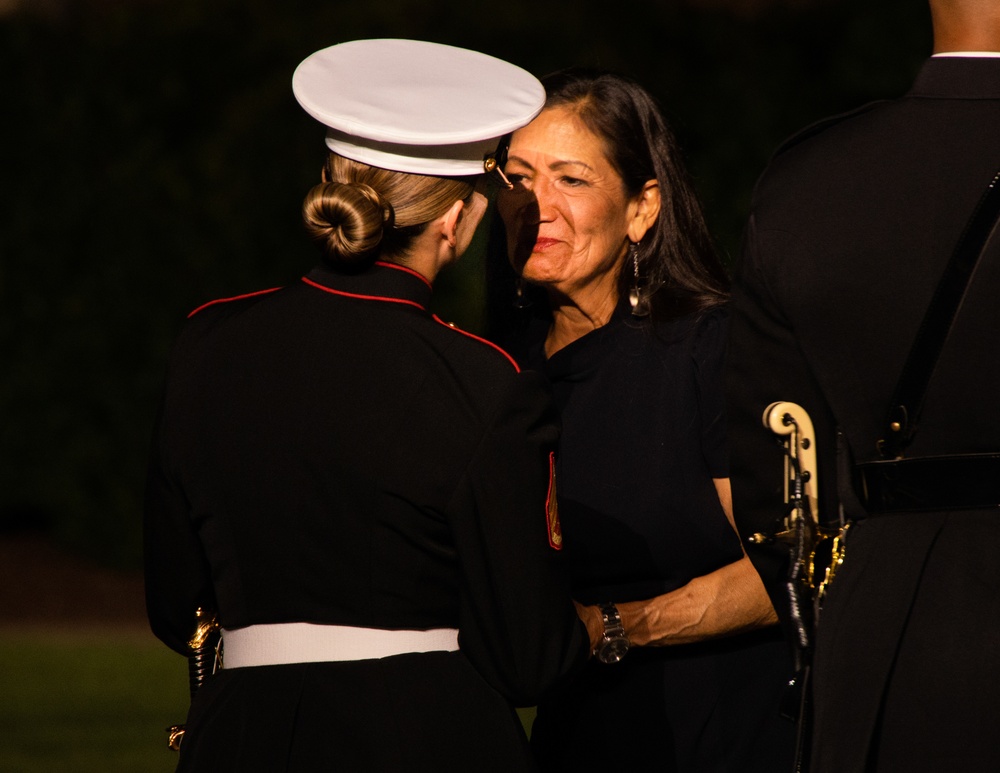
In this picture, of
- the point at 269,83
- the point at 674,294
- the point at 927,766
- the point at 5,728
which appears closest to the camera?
the point at 927,766

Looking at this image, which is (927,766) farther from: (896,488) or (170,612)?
(170,612)

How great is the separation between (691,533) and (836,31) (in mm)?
10106

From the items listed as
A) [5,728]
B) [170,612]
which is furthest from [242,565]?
[5,728]

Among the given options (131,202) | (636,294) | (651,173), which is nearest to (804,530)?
(636,294)

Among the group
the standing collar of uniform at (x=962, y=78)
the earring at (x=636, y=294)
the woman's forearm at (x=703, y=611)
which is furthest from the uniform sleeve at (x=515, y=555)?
the earring at (x=636, y=294)

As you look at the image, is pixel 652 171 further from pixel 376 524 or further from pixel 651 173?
pixel 376 524

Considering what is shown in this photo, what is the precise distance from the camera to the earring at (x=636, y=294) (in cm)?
362

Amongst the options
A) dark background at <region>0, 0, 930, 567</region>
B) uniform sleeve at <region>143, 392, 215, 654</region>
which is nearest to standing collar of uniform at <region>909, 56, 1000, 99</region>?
uniform sleeve at <region>143, 392, 215, 654</region>

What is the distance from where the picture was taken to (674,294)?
3652mm

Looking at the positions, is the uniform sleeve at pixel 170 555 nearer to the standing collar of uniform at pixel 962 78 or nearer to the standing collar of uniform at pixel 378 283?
the standing collar of uniform at pixel 378 283

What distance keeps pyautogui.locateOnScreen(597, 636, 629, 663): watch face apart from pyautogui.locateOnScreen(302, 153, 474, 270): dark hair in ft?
3.05

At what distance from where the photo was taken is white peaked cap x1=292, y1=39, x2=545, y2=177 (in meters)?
2.68

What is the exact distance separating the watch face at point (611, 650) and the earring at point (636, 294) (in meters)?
0.82

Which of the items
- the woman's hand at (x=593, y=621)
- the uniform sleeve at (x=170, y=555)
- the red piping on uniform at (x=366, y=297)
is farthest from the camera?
the woman's hand at (x=593, y=621)
